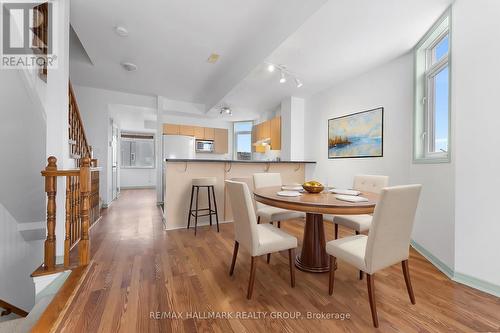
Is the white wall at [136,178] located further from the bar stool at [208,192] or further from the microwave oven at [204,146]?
the bar stool at [208,192]

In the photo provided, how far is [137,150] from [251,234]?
817 centimetres

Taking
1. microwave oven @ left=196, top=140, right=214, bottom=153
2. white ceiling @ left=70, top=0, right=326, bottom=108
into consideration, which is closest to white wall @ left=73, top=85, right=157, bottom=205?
white ceiling @ left=70, top=0, right=326, bottom=108

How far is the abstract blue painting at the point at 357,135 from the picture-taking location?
3.08 meters

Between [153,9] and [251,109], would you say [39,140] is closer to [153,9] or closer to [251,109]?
[153,9]

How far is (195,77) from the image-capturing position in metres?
3.92

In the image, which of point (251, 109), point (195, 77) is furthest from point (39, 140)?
point (251, 109)

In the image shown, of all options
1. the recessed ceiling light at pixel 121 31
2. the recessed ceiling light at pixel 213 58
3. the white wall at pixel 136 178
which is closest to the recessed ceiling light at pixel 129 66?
the recessed ceiling light at pixel 121 31

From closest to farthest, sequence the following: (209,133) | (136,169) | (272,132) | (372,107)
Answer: (372,107)
(272,132)
(209,133)
(136,169)

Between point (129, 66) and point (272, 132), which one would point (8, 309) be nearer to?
point (129, 66)

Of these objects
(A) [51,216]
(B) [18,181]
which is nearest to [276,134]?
(A) [51,216]

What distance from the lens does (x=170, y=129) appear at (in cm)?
559

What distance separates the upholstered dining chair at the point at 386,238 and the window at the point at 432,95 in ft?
4.10

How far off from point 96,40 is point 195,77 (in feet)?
5.12

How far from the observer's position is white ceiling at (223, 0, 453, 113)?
6.24 ft
